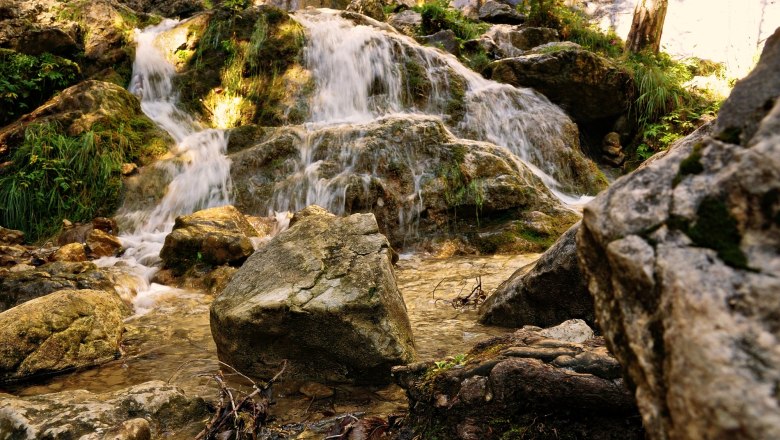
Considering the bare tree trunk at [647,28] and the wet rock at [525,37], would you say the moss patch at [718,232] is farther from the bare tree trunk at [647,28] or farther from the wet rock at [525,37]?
the wet rock at [525,37]

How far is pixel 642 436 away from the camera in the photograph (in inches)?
58.8

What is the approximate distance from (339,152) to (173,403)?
227 inches

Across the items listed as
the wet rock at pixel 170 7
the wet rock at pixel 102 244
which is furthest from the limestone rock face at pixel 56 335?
the wet rock at pixel 170 7

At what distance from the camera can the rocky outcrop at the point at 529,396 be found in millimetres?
1577

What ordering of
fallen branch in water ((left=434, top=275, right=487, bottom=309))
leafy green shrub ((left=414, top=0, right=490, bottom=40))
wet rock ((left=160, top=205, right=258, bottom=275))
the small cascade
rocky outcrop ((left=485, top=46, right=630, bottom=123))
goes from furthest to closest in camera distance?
leafy green shrub ((left=414, top=0, right=490, bottom=40))
rocky outcrop ((left=485, top=46, right=630, bottom=123))
the small cascade
wet rock ((left=160, top=205, right=258, bottom=275))
fallen branch in water ((left=434, top=275, right=487, bottom=309))

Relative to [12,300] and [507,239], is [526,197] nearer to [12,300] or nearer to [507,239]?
[507,239]

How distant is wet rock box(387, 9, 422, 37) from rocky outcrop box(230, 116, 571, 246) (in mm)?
8235

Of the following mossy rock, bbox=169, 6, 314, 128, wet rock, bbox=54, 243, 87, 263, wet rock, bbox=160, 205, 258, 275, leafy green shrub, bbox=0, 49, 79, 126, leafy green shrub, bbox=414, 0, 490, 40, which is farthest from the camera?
leafy green shrub, bbox=414, 0, 490, 40

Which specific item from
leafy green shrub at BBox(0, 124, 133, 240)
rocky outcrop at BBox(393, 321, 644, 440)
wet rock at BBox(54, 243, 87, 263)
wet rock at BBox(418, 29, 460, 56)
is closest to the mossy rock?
leafy green shrub at BBox(0, 124, 133, 240)

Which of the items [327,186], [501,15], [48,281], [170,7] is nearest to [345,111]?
[327,186]

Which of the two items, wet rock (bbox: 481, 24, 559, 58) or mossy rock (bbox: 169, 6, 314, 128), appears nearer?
mossy rock (bbox: 169, 6, 314, 128)

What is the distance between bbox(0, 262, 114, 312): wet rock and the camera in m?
4.32

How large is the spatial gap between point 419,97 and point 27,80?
303 inches

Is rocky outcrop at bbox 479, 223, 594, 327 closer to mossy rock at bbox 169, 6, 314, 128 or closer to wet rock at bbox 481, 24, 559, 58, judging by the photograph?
mossy rock at bbox 169, 6, 314, 128
